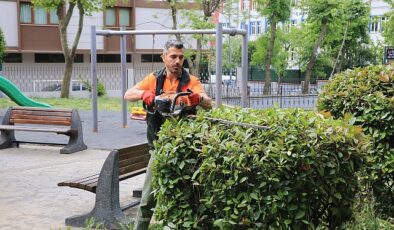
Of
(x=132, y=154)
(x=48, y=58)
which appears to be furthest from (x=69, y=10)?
(x=132, y=154)

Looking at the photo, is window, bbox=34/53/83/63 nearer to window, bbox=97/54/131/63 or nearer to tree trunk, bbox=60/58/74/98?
window, bbox=97/54/131/63

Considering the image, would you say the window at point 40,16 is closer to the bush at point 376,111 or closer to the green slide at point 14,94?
the green slide at point 14,94

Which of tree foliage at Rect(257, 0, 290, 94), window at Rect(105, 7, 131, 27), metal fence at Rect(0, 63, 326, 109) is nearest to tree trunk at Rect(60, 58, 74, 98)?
metal fence at Rect(0, 63, 326, 109)

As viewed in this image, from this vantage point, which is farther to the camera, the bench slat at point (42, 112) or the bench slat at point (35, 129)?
the bench slat at point (42, 112)

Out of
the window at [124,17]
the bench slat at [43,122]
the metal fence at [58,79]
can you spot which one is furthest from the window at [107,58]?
the bench slat at [43,122]

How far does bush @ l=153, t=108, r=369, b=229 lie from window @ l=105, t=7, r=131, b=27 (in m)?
33.1

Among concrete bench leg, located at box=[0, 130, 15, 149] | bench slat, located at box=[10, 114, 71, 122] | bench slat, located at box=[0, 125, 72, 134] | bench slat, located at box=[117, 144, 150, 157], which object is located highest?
bench slat, located at box=[117, 144, 150, 157]

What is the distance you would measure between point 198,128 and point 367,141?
105cm

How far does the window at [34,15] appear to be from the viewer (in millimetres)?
33094

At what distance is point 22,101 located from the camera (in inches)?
576

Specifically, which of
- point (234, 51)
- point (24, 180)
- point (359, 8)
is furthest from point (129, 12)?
point (24, 180)

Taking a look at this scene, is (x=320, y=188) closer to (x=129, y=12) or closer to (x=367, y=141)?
(x=367, y=141)

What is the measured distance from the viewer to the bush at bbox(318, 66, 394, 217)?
5.23 metres

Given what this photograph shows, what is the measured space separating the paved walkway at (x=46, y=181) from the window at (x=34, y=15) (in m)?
22.0
